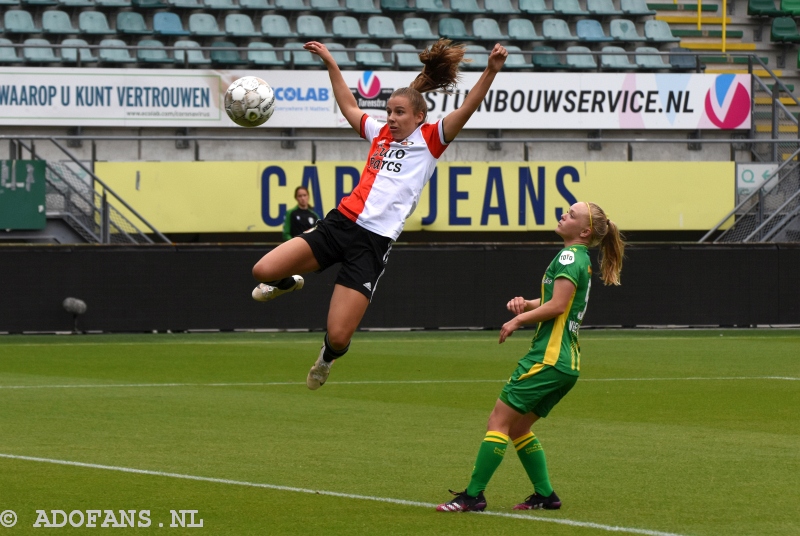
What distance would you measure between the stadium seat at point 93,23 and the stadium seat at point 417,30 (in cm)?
597

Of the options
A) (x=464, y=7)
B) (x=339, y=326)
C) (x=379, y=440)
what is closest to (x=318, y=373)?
(x=339, y=326)

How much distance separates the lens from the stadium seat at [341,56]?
23234 mm

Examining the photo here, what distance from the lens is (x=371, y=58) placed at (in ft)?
78.2

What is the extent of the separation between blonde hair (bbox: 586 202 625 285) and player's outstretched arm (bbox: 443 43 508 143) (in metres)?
1.18

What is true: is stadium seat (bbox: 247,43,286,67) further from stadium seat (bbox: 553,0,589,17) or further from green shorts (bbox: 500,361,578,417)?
green shorts (bbox: 500,361,578,417)

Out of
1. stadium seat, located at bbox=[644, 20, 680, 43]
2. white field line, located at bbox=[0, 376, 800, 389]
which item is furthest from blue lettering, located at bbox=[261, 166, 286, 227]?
stadium seat, located at bbox=[644, 20, 680, 43]

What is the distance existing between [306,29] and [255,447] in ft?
57.1

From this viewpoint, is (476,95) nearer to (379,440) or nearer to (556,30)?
(379,440)

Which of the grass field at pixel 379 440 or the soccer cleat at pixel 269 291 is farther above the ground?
the soccer cleat at pixel 269 291

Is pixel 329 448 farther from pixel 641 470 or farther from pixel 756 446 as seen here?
pixel 756 446

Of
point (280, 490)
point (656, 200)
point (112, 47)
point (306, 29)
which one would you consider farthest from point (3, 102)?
point (280, 490)

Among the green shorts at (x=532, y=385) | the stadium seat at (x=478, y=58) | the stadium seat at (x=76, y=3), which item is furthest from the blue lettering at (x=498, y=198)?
the green shorts at (x=532, y=385)

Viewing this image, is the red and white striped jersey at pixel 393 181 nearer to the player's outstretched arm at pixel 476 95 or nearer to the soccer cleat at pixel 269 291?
the player's outstretched arm at pixel 476 95

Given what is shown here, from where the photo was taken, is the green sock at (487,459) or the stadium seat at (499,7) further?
the stadium seat at (499,7)
